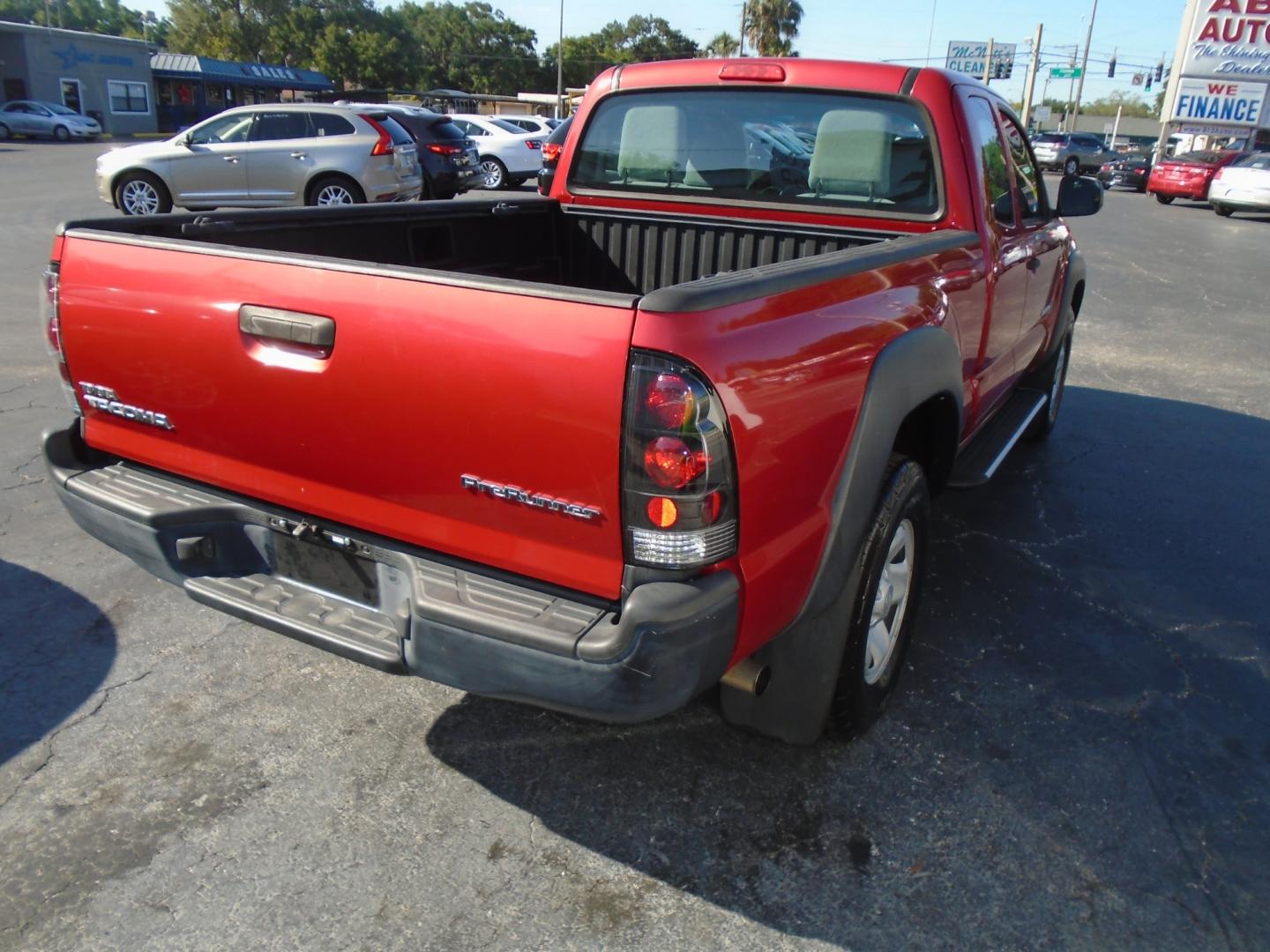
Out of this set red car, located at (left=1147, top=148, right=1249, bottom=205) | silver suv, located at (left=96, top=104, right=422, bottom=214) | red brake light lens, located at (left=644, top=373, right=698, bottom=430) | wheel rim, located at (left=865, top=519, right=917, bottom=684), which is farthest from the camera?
red car, located at (left=1147, top=148, right=1249, bottom=205)

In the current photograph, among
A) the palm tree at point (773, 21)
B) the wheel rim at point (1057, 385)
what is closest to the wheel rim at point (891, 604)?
the wheel rim at point (1057, 385)

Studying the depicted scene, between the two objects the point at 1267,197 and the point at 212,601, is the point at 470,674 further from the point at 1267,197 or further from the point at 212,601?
the point at 1267,197

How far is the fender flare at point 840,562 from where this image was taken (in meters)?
2.38

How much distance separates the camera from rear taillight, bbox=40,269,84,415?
269cm

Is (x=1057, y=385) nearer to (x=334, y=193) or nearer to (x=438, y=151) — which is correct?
(x=334, y=193)

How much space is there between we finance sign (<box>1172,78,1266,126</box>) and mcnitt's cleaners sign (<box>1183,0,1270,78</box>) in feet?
1.63

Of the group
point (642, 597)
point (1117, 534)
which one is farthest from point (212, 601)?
point (1117, 534)

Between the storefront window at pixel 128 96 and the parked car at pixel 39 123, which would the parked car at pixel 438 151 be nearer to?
the parked car at pixel 39 123

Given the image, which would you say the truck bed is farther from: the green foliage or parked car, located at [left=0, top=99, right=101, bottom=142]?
the green foliage

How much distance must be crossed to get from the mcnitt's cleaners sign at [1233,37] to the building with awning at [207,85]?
129 feet

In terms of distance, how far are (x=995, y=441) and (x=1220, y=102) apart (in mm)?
44605

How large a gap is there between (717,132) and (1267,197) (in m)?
22.5

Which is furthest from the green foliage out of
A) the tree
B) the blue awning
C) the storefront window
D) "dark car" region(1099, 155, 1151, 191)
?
"dark car" region(1099, 155, 1151, 191)

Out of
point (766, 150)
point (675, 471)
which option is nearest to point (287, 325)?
point (675, 471)
